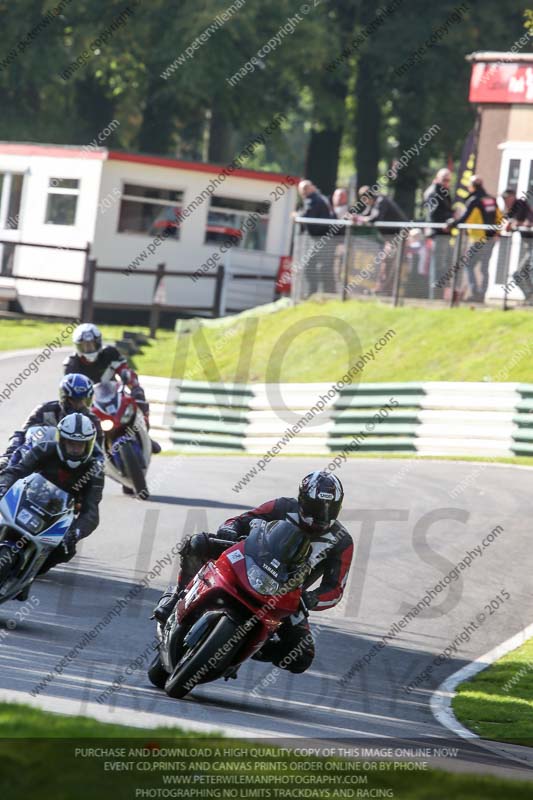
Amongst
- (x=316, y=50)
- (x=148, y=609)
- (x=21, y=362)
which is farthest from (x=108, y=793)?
(x=316, y=50)

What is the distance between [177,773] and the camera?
18.0ft

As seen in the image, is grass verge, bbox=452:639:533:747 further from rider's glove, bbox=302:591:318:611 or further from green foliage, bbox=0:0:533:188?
green foliage, bbox=0:0:533:188

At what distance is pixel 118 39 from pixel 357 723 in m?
37.6

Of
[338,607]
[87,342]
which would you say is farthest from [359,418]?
[338,607]

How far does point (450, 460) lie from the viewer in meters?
19.9

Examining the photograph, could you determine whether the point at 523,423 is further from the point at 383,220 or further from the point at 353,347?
the point at 383,220

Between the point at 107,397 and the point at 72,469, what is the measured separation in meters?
4.58

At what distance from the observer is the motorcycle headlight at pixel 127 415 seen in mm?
15250

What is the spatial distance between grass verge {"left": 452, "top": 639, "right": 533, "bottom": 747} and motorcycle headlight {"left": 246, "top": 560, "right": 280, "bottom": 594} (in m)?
1.71

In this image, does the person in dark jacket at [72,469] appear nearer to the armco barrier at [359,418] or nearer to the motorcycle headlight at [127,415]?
the motorcycle headlight at [127,415]

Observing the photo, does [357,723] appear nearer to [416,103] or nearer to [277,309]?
[277,309]

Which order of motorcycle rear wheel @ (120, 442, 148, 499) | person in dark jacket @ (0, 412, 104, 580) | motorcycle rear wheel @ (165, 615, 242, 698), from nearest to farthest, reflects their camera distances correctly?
motorcycle rear wheel @ (165, 615, 242, 698), person in dark jacket @ (0, 412, 104, 580), motorcycle rear wheel @ (120, 442, 148, 499)

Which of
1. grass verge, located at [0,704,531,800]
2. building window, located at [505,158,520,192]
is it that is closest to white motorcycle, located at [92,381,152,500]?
grass verge, located at [0,704,531,800]

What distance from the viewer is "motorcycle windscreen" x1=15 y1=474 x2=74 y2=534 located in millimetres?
9922
